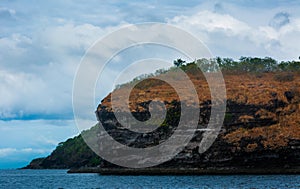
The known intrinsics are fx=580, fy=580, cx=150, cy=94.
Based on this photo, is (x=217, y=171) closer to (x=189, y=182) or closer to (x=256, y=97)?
(x=256, y=97)

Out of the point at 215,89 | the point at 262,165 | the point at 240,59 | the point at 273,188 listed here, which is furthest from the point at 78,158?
the point at 273,188

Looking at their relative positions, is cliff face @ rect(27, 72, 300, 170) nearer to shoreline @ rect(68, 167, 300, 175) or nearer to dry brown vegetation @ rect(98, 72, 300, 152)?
dry brown vegetation @ rect(98, 72, 300, 152)

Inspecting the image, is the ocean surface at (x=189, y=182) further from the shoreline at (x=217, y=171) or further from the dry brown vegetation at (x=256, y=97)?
the dry brown vegetation at (x=256, y=97)

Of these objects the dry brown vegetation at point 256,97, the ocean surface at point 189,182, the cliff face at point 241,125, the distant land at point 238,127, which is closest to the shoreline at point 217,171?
the distant land at point 238,127

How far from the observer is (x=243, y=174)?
293 feet

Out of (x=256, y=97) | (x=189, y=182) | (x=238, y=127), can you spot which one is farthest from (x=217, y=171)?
(x=189, y=182)

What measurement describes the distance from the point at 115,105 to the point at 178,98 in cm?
1168

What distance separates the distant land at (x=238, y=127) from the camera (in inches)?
3602

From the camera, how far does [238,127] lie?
94.9 meters

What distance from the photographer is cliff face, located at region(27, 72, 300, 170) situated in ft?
301

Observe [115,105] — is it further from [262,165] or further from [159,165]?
[262,165]

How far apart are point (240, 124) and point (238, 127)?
0.65 meters

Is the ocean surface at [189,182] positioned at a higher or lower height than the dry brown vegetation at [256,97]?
lower

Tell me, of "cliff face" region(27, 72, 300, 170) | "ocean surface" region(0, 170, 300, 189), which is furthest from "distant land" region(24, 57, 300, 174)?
"ocean surface" region(0, 170, 300, 189)
